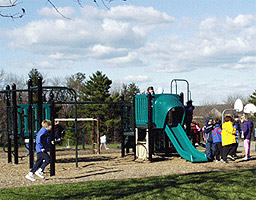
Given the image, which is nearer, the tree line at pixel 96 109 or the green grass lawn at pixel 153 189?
the green grass lawn at pixel 153 189

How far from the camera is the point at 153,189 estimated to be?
8055 millimetres

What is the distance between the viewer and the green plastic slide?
13234 mm

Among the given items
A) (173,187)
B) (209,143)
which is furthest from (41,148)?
(209,143)

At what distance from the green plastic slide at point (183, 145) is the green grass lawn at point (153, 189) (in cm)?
348

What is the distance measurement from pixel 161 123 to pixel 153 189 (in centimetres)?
595

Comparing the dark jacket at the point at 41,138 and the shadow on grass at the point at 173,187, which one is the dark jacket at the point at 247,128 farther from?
the dark jacket at the point at 41,138

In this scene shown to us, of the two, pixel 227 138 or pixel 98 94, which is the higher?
pixel 98 94

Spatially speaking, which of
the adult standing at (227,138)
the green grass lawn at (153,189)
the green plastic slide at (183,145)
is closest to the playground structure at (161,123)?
the green plastic slide at (183,145)

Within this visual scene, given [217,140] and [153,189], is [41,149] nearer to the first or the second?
[153,189]

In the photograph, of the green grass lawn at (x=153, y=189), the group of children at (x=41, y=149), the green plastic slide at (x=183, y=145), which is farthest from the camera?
the green plastic slide at (x=183, y=145)

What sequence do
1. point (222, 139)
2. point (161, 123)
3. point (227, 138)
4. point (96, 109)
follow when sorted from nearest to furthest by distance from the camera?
point (227, 138) < point (222, 139) < point (161, 123) < point (96, 109)

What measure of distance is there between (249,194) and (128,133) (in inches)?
308

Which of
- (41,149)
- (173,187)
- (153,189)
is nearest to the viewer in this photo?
(153,189)

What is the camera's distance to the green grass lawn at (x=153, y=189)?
24.5 feet
